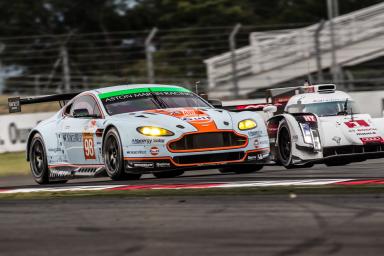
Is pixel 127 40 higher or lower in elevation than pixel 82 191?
higher

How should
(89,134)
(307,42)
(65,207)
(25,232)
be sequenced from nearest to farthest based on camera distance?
(25,232) < (65,207) < (89,134) < (307,42)

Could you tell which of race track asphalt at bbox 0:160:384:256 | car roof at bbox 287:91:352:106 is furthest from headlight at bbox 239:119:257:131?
race track asphalt at bbox 0:160:384:256

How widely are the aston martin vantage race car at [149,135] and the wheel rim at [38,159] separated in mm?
375

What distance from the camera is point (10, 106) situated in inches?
482

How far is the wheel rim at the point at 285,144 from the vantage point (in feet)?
37.9

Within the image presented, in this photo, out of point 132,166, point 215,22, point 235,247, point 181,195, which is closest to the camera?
point 235,247

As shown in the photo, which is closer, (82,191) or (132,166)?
(82,191)

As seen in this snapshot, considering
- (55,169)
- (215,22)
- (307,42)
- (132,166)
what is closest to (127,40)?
(307,42)

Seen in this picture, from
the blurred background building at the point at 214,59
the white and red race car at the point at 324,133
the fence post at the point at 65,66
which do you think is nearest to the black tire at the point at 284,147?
the white and red race car at the point at 324,133

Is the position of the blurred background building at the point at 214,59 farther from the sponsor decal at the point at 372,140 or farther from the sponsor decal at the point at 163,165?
the sponsor decal at the point at 163,165

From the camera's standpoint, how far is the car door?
10.7m

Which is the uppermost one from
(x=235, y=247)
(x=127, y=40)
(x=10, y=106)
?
(x=127, y=40)

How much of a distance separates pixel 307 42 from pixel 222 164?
13257 mm

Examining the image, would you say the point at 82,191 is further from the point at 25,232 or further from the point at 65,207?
the point at 25,232
